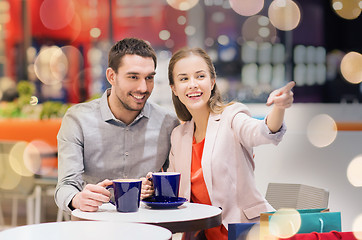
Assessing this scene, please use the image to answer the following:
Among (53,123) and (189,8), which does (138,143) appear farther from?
(189,8)

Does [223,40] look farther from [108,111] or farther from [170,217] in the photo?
[170,217]

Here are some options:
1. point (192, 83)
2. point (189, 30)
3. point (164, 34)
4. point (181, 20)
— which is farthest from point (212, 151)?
point (164, 34)

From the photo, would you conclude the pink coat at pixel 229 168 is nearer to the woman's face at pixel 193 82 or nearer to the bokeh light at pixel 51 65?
the woman's face at pixel 193 82

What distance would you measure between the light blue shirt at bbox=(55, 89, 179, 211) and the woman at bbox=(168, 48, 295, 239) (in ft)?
0.48

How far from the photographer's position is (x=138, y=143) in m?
2.47

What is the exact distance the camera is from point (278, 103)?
1.75 meters

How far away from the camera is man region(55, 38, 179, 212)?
2.38 meters

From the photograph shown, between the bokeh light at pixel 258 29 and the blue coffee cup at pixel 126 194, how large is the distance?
28.6 ft

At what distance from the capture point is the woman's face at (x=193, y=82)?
7.48ft

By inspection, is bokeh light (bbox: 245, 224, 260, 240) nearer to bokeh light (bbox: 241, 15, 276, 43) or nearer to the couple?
the couple

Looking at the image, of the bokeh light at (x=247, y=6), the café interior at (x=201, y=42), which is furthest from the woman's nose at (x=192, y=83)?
the bokeh light at (x=247, y=6)

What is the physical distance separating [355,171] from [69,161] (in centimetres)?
174

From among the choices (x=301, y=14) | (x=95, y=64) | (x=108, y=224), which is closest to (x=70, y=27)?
(x=95, y=64)

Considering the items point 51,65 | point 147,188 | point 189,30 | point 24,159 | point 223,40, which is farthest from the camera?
point 51,65
